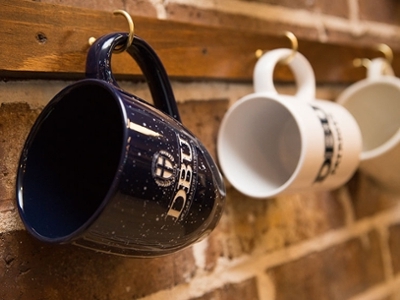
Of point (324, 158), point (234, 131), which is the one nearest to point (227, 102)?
point (234, 131)

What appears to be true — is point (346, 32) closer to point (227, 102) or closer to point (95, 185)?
point (227, 102)

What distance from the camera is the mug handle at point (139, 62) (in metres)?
0.40

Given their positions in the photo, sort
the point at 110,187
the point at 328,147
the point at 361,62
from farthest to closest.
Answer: the point at 361,62 < the point at 328,147 < the point at 110,187

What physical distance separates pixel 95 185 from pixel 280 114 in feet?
0.90

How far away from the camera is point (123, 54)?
50cm

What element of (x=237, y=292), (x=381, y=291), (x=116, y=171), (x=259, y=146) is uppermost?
(x=116, y=171)

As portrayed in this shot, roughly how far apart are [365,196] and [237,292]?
344 mm

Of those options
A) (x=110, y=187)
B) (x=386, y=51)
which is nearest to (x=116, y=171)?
(x=110, y=187)

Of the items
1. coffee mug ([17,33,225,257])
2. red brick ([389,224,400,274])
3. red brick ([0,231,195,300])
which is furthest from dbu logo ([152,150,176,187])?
red brick ([389,224,400,274])

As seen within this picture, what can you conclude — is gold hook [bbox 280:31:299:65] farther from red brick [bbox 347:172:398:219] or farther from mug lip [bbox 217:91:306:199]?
red brick [bbox 347:172:398:219]

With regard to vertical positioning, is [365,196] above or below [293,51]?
below

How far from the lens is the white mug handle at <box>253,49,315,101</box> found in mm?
583

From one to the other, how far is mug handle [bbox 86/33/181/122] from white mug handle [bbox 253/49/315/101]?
168 millimetres

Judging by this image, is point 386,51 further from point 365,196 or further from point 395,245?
point 395,245
